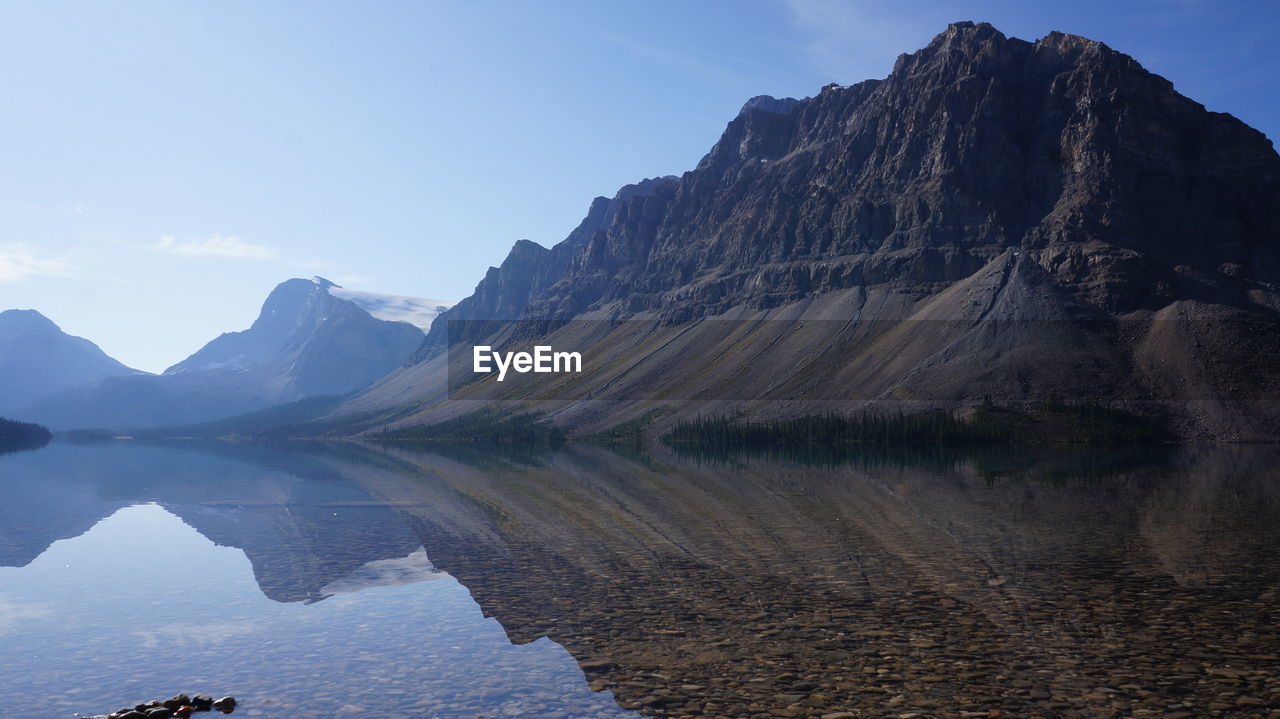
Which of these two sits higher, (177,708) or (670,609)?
(670,609)

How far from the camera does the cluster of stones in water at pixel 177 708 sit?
53.9 ft

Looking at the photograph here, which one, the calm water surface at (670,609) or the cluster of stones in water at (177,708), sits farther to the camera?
the calm water surface at (670,609)

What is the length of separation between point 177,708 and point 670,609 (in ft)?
40.5

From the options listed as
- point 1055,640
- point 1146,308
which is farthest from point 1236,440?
point 1055,640

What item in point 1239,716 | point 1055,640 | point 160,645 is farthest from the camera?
point 160,645

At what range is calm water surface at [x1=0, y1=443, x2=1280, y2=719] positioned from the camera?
56.5ft

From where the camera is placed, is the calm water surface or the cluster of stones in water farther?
the calm water surface

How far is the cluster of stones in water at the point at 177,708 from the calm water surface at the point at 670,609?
1.88ft

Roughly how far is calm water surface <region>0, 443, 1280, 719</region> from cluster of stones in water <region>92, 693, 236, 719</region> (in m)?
0.57

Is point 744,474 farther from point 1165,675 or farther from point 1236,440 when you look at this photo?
point 1236,440

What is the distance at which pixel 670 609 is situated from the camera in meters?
24.2

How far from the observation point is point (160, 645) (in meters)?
22.3

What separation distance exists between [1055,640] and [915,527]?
66.5 ft

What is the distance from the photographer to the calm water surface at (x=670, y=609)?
17234 millimetres
